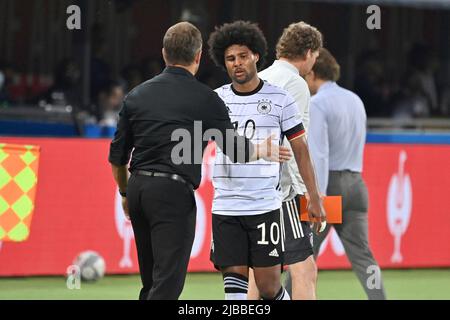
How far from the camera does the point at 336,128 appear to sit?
9945 millimetres

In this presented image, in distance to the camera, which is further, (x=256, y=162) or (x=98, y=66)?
(x=98, y=66)

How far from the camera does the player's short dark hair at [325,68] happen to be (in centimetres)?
1012

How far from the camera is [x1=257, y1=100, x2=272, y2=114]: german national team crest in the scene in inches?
320

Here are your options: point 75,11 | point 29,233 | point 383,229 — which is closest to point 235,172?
point 29,233

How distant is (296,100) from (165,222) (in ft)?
5.40

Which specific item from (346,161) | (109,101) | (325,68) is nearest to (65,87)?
(109,101)

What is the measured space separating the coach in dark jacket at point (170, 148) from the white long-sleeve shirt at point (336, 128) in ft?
6.50

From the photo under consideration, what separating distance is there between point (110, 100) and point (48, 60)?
2.02 m

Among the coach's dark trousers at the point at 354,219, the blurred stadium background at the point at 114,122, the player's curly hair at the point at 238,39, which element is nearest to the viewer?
the player's curly hair at the point at 238,39

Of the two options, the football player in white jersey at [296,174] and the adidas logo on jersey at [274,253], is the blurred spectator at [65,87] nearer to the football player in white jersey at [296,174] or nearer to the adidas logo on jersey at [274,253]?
the football player in white jersey at [296,174]

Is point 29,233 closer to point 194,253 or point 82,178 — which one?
point 82,178

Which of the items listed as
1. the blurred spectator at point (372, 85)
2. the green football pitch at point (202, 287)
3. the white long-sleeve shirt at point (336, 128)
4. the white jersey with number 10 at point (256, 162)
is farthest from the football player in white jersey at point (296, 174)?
the blurred spectator at point (372, 85)

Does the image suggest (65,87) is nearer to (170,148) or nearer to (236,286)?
(236,286)

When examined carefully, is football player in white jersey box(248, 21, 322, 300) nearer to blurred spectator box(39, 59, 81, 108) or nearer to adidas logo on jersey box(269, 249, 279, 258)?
adidas logo on jersey box(269, 249, 279, 258)
